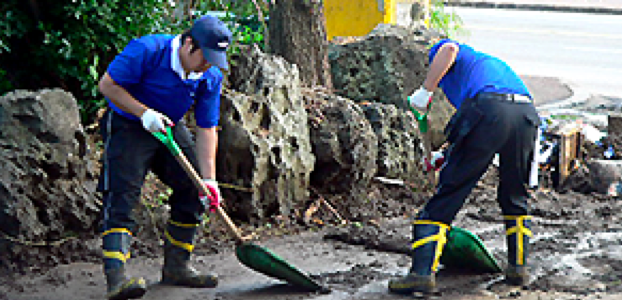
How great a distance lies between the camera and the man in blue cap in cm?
498

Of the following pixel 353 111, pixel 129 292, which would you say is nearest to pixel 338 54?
pixel 353 111

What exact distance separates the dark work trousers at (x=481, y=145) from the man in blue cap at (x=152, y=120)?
1337 millimetres

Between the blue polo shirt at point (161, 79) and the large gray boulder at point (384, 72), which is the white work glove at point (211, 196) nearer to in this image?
the blue polo shirt at point (161, 79)

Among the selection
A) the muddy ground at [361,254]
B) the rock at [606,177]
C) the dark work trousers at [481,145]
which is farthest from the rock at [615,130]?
the dark work trousers at [481,145]

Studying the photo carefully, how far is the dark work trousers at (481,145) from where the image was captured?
5188mm

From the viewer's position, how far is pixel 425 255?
5.28 metres

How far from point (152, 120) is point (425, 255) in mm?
1738

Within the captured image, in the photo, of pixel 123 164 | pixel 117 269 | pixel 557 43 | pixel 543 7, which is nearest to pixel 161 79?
pixel 123 164

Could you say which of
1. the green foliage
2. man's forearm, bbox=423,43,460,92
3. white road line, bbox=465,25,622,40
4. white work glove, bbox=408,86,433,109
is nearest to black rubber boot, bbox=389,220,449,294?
white work glove, bbox=408,86,433,109

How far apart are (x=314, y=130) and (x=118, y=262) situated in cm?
251

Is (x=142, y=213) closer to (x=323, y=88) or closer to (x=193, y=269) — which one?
(x=193, y=269)

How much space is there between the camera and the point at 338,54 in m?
8.61

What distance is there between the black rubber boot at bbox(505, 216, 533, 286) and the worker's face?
6.68 feet

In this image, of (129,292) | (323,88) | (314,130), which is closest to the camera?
(129,292)
